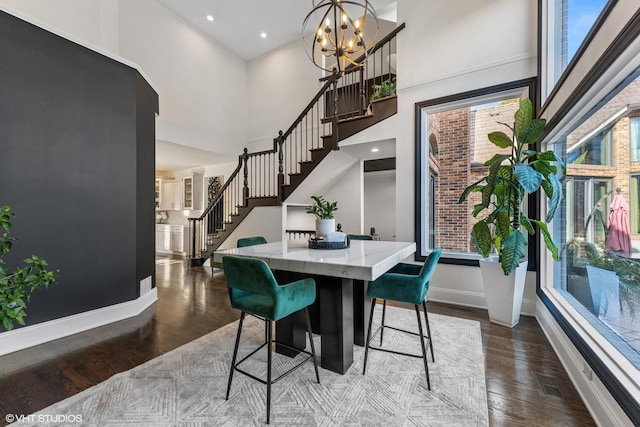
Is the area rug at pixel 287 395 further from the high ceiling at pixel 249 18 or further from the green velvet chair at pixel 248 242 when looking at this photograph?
the high ceiling at pixel 249 18

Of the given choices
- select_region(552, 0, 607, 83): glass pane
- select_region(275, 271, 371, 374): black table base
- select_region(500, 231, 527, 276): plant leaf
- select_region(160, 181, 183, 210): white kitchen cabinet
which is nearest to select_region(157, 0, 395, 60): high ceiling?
select_region(552, 0, 607, 83): glass pane

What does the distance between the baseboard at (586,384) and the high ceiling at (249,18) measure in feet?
18.6

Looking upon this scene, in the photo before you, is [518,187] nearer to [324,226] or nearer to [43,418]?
[324,226]

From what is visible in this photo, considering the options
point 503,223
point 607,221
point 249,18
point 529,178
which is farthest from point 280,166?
point 607,221

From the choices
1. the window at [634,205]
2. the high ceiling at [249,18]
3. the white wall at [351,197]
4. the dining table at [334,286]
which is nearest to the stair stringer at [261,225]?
the white wall at [351,197]

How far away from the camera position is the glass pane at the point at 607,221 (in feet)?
5.08

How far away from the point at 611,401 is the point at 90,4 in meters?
6.97

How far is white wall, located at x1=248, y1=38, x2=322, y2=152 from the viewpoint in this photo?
6.73 m

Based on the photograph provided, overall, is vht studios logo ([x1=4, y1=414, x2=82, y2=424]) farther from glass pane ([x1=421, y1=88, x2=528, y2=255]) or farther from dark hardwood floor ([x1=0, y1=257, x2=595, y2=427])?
glass pane ([x1=421, y1=88, x2=528, y2=255])

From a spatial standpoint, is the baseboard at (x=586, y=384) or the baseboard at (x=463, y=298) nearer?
the baseboard at (x=586, y=384)

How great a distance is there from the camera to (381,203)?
7727 millimetres

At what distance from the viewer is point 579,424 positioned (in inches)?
61.7

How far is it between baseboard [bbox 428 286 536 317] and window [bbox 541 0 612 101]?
2.34 metres

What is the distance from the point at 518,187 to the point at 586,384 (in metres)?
1.63
